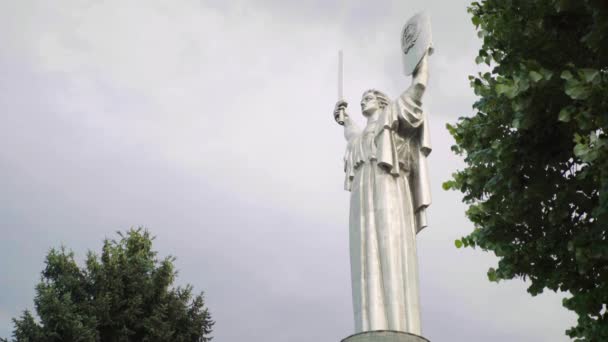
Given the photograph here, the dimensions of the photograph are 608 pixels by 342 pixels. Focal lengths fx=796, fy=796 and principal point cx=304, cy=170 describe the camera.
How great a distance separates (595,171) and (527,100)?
1009mm

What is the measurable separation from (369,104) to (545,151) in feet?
15.5

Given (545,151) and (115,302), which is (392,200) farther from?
(115,302)

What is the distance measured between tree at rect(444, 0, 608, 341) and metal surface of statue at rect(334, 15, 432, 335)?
1.52 m

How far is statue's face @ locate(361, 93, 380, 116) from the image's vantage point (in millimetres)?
13297

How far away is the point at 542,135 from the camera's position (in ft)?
29.1

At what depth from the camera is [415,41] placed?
12422 millimetres

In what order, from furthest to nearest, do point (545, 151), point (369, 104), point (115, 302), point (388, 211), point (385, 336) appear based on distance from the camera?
1. point (115, 302)
2. point (369, 104)
3. point (388, 211)
4. point (385, 336)
5. point (545, 151)

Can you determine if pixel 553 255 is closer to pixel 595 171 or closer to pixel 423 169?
pixel 595 171

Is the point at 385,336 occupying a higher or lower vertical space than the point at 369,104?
lower

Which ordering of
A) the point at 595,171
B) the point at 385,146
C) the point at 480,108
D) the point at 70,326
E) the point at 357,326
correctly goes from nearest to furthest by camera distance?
the point at 595,171 < the point at 480,108 < the point at 357,326 < the point at 385,146 < the point at 70,326

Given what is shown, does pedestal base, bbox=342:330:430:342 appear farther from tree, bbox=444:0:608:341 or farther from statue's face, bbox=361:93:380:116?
statue's face, bbox=361:93:380:116

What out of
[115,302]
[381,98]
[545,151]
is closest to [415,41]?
[381,98]

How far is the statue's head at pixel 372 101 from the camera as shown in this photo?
13.3 meters

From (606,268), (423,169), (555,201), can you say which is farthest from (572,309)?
(423,169)
